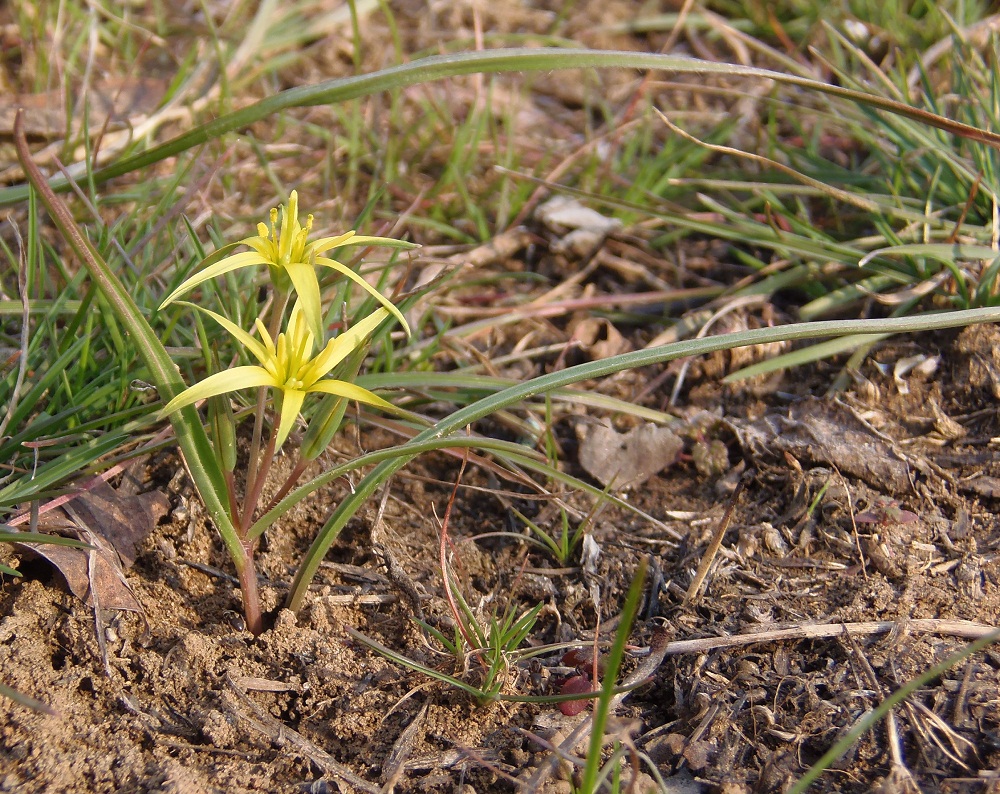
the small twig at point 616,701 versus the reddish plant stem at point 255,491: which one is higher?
the reddish plant stem at point 255,491

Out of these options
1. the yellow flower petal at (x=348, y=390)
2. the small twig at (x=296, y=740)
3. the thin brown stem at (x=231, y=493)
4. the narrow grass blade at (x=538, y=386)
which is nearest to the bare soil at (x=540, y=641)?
the small twig at (x=296, y=740)

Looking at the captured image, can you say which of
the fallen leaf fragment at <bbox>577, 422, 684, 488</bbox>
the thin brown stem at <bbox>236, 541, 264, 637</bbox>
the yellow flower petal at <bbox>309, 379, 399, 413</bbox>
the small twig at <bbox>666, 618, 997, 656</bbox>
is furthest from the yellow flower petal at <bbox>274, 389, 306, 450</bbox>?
the fallen leaf fragment at <bbox>577, 422, 684, 488</bbox>

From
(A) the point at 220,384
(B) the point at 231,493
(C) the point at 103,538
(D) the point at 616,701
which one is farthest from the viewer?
(C) the point at 103,538

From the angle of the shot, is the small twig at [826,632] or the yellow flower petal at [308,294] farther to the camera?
the small twig at [826,632]

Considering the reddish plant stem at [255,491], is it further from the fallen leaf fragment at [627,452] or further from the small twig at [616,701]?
the fallen leaf fragment at [627,452]

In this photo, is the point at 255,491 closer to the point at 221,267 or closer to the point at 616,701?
the point at 221,267

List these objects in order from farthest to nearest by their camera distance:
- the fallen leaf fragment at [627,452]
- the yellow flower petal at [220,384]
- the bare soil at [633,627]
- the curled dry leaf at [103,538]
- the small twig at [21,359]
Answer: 1. the fallen leaf fragment at [627,452]
2. the small twig at [21,359]
3. the curled dry leaf at [103,538]
4. the bare soil at [633,627]
5. the yellow flower petal at [220,384]

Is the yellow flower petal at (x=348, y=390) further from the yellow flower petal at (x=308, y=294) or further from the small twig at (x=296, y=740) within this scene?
the small twig at (x=296, y=740)

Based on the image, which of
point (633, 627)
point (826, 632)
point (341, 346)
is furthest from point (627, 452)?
point (341, 346)

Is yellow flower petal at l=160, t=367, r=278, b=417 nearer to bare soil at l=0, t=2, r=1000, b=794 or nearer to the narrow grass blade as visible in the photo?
the narrow grass blade

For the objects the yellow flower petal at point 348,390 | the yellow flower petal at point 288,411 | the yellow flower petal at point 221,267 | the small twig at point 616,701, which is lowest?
the small twig at point 616,701

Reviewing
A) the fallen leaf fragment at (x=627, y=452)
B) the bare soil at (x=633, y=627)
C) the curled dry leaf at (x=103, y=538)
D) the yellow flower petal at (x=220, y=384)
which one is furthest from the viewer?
the fallen leaf fragment at (x=627, y=452)
